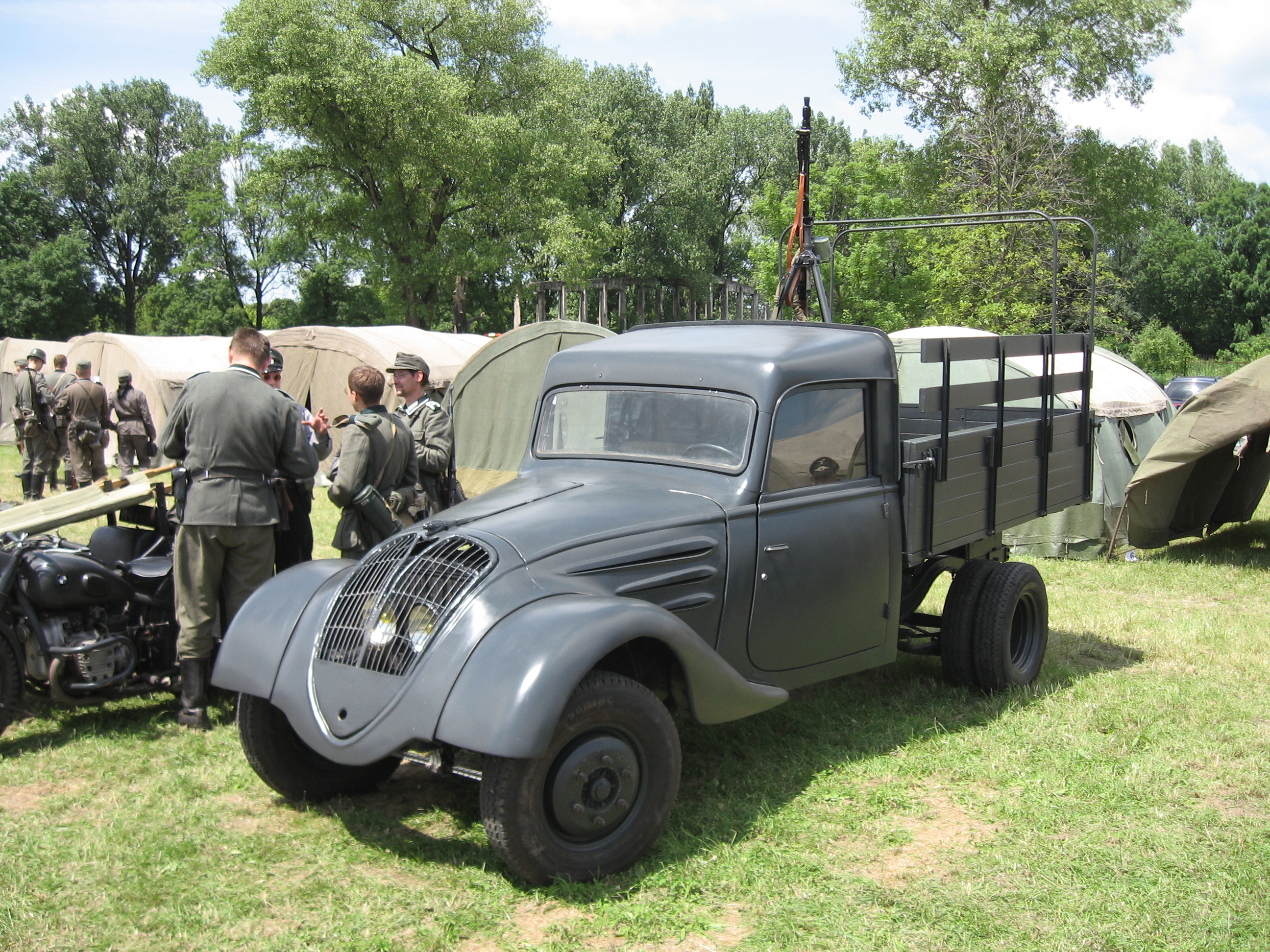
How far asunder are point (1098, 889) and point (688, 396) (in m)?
2.51

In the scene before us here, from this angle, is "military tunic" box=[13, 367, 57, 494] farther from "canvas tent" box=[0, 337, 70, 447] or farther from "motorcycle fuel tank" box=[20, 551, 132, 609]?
"motorcycle fuel tank" box=[20, 551, 132, 609]

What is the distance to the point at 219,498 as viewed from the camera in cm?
509

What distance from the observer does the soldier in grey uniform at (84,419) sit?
12891mm

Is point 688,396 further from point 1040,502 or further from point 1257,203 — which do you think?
point 1257,203

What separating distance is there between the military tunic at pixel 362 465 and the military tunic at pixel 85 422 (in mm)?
8649

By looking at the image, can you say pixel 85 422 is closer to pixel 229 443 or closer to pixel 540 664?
pixel 229 443

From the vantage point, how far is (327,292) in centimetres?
4753

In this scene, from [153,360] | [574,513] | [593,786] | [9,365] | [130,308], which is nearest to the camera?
[593,786]

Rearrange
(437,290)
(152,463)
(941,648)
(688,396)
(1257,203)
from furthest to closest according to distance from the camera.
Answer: (1257,203)
(437,290)
(152,463)
(941,648)
(688,396)

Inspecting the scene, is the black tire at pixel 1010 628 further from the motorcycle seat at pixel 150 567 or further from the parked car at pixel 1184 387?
the parked car at pixel 1184 387

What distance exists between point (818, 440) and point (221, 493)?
9.35 feet

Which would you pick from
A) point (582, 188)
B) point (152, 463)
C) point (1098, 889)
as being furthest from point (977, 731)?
point (582, 188)

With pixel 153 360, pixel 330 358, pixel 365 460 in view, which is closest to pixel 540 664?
pixel 365 460

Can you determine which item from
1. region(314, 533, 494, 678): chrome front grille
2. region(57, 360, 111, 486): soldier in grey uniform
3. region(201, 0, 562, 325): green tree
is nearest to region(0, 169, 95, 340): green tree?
region(201, 0, 562, 325): green tree
